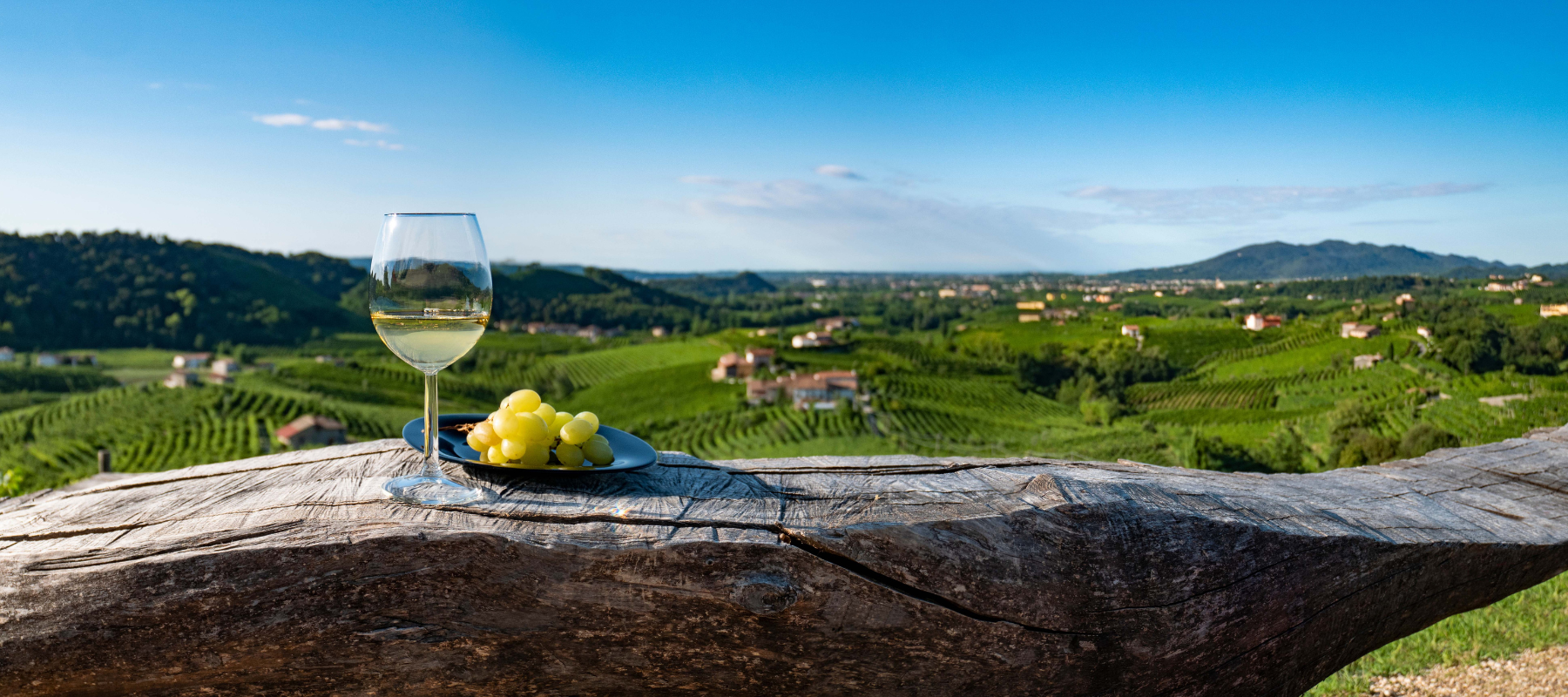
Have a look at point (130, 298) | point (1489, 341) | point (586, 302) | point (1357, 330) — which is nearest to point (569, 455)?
point (1489, 341)

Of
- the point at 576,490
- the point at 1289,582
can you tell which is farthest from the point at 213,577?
the point at 1289,582

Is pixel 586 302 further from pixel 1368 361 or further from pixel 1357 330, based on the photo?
pixel 1368 361

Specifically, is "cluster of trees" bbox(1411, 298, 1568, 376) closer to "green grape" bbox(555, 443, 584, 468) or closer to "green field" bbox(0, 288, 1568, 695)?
"green field" bbox(0, 288, 1568, 695)

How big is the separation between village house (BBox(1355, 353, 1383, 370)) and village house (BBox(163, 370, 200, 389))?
54.9 meters

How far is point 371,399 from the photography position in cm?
5003

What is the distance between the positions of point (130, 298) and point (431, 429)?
74870 millimetres

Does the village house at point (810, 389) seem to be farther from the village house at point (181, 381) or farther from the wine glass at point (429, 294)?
the wine glass at point (429, 294)

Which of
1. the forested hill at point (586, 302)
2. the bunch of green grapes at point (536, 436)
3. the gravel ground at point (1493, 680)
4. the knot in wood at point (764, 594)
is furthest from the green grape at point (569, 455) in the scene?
the forested hill at point (586, 302)

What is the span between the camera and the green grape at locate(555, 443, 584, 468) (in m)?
1.32

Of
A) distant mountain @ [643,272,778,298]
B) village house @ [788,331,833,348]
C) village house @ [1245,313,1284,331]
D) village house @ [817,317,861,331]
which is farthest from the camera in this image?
distant mountain @ [643,272,778,298]

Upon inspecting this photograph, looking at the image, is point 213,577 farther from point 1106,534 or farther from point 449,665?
point 1106,534

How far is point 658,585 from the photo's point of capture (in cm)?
111

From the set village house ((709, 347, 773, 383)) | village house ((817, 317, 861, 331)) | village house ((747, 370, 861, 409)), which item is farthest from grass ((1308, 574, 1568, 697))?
village house ((817, 317, 861, 331))

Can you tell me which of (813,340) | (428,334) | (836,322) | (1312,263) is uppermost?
(1312,263)
